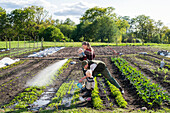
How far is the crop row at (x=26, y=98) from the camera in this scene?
718cm

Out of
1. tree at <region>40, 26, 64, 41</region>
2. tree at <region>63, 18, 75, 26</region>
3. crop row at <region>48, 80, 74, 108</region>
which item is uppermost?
tree at <region>63, 18, 75, 26</region>

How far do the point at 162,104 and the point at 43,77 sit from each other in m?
7.46

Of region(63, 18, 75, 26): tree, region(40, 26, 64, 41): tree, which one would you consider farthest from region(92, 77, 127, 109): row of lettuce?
region(63, 18, 75, 26): tree

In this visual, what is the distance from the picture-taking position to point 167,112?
6359mm

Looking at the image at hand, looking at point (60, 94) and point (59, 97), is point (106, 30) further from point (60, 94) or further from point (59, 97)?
point (59, 97)

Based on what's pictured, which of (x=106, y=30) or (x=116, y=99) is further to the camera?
(x=106, y=30)

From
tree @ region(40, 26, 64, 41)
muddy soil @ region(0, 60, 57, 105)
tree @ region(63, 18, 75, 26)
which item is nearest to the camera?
muddy soil @ region(0, 60, 57, 105)

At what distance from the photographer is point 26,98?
7.79 meters

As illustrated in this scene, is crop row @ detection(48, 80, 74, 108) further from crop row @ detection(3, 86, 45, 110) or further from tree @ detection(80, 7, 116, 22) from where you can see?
tree @ detection(80, 7, 116, 22)

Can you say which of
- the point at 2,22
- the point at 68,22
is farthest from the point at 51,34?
the point at 68,22

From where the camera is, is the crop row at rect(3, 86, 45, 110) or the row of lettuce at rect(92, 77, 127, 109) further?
the crop row at rect(3, 86, 45, 110)

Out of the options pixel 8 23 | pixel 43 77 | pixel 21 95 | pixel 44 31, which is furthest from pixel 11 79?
pixel 8 23

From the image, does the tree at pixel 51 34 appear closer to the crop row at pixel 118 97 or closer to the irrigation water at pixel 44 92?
the irrigation water at pixel 44 92

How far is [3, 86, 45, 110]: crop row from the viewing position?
7.18 metres
